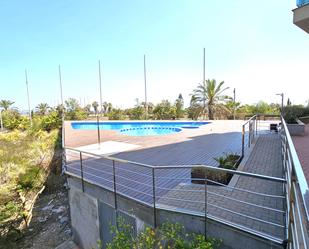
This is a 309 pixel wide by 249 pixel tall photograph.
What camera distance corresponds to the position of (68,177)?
224 inches

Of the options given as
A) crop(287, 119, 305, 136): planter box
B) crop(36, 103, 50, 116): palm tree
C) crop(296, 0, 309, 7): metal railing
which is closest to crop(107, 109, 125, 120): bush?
crop(36, 103, 50, 116): palm tree

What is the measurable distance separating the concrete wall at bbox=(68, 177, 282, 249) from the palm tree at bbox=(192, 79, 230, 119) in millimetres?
16701

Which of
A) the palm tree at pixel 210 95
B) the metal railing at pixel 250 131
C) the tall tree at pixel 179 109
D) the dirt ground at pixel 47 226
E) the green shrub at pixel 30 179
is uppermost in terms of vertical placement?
the palm tree at pixel 210 95

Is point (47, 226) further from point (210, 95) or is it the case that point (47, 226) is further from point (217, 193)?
point (210, 95)

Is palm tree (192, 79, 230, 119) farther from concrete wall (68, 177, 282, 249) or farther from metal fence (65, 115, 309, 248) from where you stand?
concrete wall (68, 177, 282, 249)

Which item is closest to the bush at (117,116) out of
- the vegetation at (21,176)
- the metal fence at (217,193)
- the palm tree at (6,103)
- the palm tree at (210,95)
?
the palm tree at (210,95)

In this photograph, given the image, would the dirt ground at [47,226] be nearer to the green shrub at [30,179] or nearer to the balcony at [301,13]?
the green shrub at [30,179]

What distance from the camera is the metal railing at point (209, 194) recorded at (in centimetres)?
267

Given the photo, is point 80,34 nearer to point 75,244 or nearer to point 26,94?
point 26,94

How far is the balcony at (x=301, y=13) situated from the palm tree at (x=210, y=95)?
10808 mm

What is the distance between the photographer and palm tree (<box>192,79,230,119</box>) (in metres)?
19.6

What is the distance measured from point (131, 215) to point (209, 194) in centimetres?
160

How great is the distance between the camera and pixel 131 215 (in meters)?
4.02

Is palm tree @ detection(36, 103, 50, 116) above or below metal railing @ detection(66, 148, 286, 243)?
above
